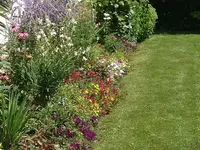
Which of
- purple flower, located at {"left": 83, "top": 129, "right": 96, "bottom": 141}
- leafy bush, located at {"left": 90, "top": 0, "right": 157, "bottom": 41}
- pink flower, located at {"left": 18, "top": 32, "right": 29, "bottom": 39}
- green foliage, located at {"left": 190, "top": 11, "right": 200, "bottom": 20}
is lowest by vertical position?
purple flower, located at {"left": 83, "top": 129, "right": 96, "bottom": 141}

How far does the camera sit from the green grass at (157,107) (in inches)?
225

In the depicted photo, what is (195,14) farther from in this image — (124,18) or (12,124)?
(12,124)

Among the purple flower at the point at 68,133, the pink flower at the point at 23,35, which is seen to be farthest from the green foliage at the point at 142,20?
the purple flower at the point at 68,133

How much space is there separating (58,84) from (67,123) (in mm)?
558

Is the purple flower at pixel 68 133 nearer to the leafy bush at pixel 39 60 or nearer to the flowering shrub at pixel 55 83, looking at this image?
the flowering shrub at pixel 55 83

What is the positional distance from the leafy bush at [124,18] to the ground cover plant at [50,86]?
2053 mm

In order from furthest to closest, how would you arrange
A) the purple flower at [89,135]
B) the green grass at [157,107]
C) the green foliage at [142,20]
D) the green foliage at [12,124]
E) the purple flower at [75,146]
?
the green foliage at [142,20]
the green grass at [157,107]
the purple flower at [89,135]
the purple flower at [75,146]
the green foliage at [12,124]

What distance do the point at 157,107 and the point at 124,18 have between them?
4022mm

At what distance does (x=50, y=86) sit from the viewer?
570 cm

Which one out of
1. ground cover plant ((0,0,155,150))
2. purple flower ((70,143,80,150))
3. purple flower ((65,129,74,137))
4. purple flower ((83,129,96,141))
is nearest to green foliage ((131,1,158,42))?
ground cover plant ((0,0,155,150))

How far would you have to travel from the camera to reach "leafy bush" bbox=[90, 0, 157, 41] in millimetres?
10141

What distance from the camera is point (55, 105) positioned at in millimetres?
5766

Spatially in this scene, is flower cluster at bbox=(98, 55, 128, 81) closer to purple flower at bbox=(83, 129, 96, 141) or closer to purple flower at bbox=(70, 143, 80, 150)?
purple flower at bbox=(83, 129, 96, 141)

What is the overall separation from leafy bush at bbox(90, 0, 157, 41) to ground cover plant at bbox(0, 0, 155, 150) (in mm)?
2053
